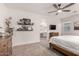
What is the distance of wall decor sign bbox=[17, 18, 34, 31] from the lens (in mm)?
1680

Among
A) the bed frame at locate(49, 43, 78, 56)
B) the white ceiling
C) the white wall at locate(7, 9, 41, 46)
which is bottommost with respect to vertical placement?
the bed frame at locate(49, 43, 78, 56)

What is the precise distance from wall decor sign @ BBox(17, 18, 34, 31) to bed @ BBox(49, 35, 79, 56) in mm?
515

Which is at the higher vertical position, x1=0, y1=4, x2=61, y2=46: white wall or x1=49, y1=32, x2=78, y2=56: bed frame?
x1=0, y1=4, x2=61, y2=46: white wall

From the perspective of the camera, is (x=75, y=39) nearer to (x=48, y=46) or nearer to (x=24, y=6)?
(x=48, y=46)

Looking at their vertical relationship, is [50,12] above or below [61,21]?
above

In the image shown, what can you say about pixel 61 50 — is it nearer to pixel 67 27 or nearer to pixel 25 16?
pixel 67 27

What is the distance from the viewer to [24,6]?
1639mm

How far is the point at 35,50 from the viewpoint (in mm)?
1686

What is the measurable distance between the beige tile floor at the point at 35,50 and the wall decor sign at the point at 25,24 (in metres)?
0.34

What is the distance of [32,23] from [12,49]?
638 millimetres

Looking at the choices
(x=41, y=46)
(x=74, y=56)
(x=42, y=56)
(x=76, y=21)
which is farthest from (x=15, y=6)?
(x=74, y=56)

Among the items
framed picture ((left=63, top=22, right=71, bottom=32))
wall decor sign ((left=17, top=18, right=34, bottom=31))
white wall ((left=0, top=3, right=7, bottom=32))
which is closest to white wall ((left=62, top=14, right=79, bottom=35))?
framed picture ((left=63, top=22, right=71, bottom=32))

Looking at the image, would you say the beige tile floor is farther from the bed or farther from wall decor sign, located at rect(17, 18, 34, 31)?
wall decor sign, located at rect(17, 18, 34, 31)

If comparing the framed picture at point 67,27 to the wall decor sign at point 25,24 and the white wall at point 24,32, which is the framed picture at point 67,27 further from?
the wall decor sign at point 25,24
